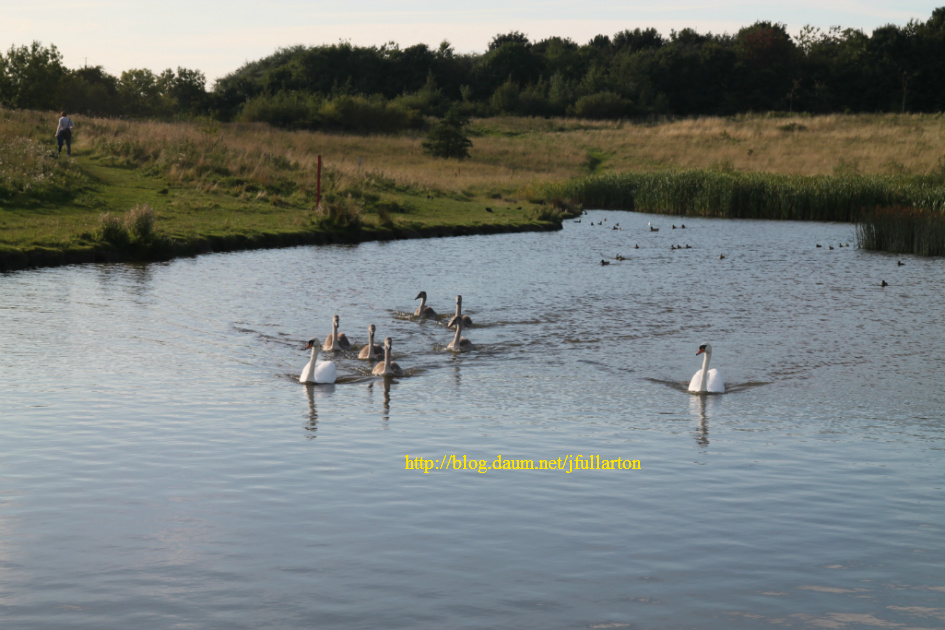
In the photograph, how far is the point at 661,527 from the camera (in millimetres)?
8305

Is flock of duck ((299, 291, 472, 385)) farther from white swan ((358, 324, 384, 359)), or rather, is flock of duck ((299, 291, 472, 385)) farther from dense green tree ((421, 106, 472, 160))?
dense green tree ((421, 106, 472, 160))

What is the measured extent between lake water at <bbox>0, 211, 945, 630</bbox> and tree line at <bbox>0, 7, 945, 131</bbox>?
75180 mm

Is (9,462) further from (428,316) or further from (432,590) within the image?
(428,316)

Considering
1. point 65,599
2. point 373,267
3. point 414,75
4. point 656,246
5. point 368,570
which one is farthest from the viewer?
point 414,75

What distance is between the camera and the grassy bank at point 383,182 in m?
29.1

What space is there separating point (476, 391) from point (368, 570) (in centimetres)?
676

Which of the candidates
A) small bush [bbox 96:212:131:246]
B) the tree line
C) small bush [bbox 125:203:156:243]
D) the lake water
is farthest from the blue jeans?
the tree line

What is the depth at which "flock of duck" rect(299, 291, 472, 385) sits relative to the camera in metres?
13.9

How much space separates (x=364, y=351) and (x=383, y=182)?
102 ft

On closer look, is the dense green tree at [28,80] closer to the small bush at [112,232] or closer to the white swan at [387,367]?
the small bush at [112,232]

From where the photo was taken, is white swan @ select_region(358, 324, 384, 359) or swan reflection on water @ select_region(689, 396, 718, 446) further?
white swan @ select_region(358, 324, 384, 359)

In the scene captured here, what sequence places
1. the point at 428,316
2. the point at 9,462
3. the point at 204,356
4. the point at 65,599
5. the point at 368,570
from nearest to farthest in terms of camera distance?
the point at 65,599 < the point at 368,570 < the point at 9,462 < the point at 204,356 < the point at 428,316

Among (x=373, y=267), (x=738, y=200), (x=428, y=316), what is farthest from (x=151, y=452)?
(x=738, y=200)

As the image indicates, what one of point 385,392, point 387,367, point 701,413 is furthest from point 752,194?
point 385,392
